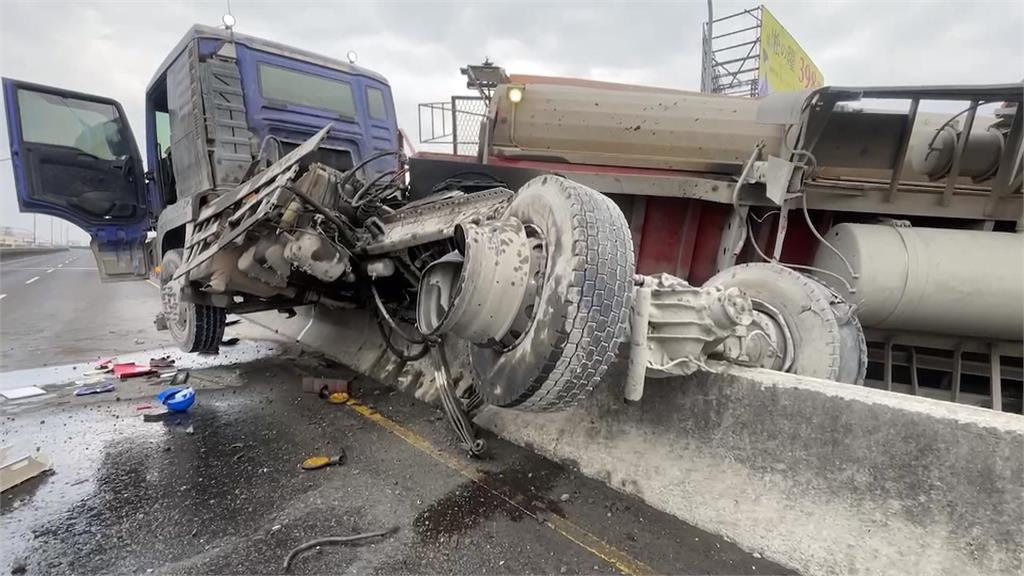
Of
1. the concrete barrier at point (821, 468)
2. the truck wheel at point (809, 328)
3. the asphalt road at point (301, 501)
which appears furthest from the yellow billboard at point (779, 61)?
the asphalt road at point (301, 501)

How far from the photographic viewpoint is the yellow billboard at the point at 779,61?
11.5 metres

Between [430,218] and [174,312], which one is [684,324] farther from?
[174,312]

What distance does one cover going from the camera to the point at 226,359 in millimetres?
5363

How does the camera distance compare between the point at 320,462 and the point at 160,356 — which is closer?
the point at 320,462

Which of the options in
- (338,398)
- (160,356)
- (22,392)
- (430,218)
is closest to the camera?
(430,218)

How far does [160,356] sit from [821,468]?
6.14m

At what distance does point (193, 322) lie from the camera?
4.30 m

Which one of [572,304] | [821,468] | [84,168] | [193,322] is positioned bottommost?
[821,468]

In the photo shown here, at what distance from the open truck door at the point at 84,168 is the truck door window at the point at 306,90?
2.36 meters

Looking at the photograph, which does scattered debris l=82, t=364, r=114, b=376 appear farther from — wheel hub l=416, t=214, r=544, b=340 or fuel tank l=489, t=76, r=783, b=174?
wheel hub l=416, t=214, r=544, b=340

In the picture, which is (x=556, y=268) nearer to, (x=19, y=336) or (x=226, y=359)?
(x=226, y=359)

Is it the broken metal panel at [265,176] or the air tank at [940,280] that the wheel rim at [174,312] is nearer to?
the broken metal panel at [265,176]

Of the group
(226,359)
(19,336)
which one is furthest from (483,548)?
(19,336)

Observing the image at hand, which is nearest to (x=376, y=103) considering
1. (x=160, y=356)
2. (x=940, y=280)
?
(x=160, y=356)
